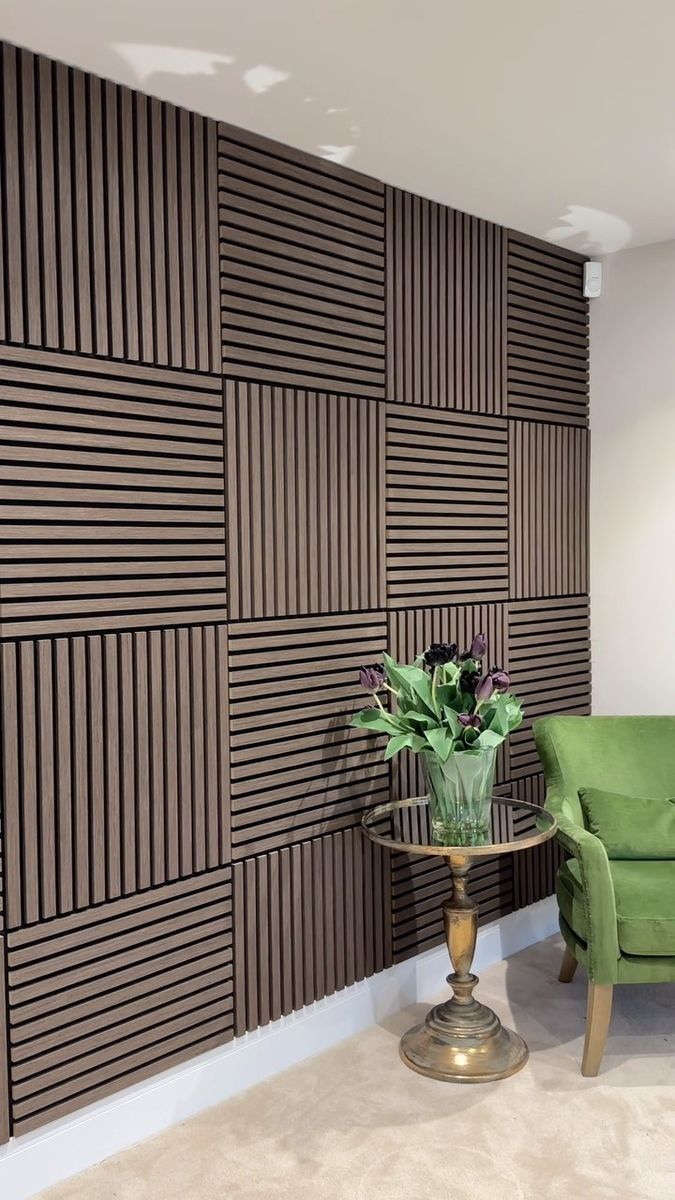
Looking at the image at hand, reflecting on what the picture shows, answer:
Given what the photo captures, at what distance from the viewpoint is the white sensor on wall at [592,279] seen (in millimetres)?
4141

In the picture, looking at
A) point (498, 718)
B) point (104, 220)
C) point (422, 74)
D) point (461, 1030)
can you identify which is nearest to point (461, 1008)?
point (461, 1030)

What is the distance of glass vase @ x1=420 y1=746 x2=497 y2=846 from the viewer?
2.97m

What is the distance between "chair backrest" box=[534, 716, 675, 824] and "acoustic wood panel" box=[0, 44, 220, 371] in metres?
1.77

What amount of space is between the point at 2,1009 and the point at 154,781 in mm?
644

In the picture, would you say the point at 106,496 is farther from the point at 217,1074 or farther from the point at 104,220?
the point at 217,1074

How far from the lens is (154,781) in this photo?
2719 millimetres

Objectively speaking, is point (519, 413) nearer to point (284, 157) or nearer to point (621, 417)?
point (621, 417)

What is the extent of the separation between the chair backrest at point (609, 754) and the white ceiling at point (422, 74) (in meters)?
1.81

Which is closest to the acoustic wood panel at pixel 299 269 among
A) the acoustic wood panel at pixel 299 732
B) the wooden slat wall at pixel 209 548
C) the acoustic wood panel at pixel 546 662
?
the wooden slat wall at pixel 209 548

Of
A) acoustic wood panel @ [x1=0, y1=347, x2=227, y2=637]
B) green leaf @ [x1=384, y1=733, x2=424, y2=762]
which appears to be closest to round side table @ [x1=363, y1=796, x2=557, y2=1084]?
green leaf @ [x1=384, y1=733, x2=424, y2=762]

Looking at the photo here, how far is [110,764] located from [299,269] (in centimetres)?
153

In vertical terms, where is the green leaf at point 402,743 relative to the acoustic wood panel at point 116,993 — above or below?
above

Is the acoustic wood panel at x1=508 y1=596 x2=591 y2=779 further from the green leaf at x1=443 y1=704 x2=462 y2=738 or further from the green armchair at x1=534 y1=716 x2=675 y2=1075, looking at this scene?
the green leaf at x1=443 y1=704 x2=462 y2=738

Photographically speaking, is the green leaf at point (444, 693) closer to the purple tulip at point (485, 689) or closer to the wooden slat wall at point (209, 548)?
the purple tulip at point (485, 689)
